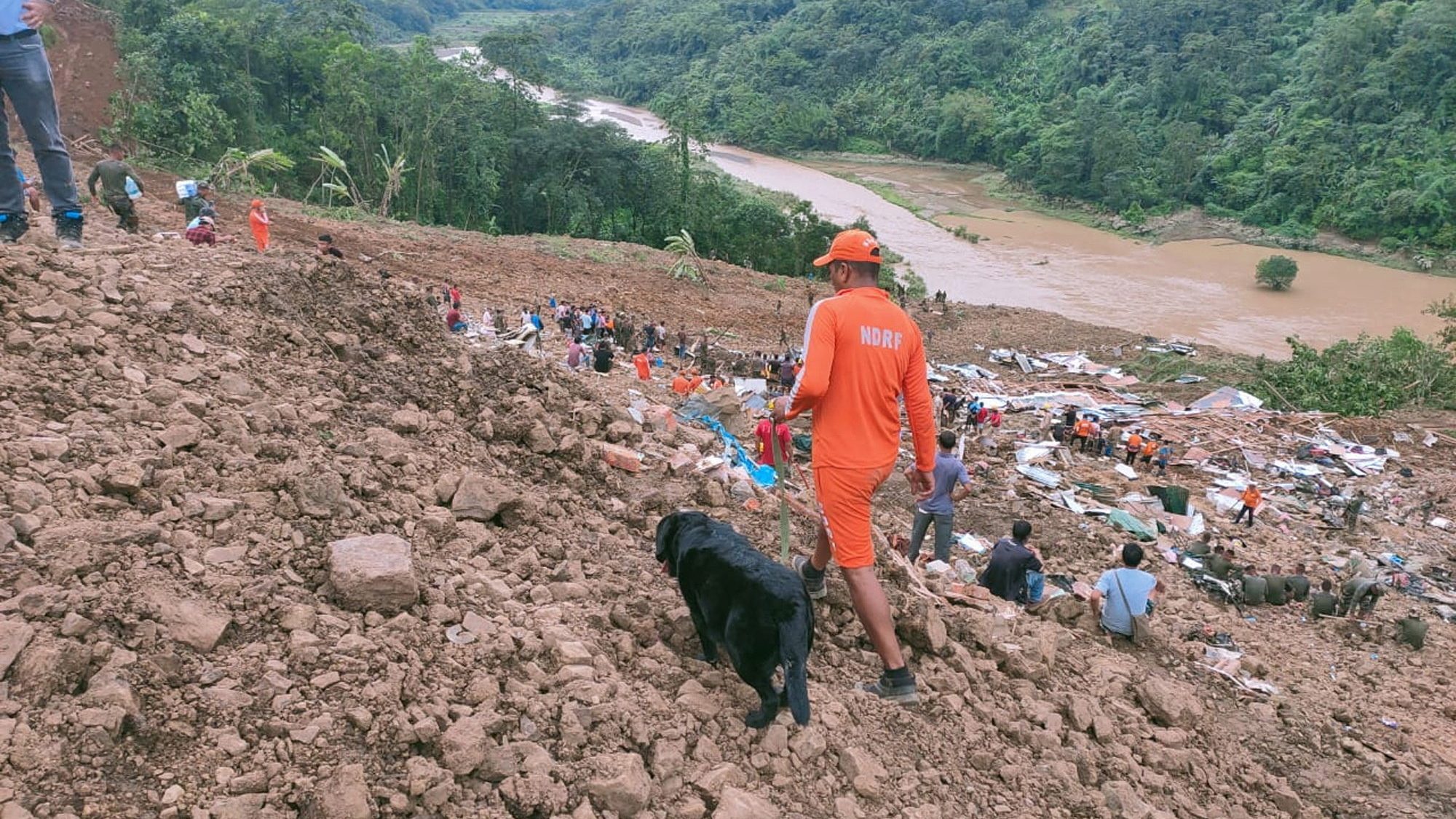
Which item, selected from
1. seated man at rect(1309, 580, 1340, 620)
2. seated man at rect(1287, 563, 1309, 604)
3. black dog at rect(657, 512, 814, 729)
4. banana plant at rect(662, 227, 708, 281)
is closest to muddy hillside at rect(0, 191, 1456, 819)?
black dog at rect(657, 512, 814, 729)

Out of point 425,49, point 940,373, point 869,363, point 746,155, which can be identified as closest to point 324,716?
point 869,363

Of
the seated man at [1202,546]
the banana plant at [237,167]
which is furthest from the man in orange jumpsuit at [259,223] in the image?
the seated man at [1202,546]

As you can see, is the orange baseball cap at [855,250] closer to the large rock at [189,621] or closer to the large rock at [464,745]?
the large rock at [464,745]

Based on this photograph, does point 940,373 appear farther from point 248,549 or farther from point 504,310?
point 248,549

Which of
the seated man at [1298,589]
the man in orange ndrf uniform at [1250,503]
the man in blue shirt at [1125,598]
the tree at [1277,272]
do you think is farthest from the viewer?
the tree at [1277,272]

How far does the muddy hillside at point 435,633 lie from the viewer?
6.26 ft

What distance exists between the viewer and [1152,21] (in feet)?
158

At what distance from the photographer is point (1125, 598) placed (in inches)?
163

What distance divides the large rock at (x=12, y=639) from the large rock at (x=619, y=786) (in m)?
1.29

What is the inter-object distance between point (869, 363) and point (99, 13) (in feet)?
90.6

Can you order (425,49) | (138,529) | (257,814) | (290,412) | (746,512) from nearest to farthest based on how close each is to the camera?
1. (257,814)
2. (138,529)
3. (290,412)
4. (746,512)
5. (425,49)

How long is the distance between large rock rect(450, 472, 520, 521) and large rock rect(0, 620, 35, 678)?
1.33 m

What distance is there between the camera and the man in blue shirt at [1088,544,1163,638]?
413 cm

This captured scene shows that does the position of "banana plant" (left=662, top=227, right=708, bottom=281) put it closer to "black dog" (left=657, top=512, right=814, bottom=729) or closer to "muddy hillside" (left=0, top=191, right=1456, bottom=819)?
"muddy hillside" (left=0, top=191, right=1456, bottom=819)
